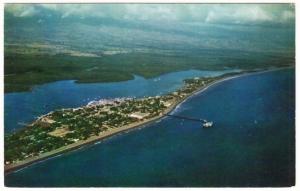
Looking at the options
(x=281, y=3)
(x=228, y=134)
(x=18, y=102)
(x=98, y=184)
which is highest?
(x=281, y=3)

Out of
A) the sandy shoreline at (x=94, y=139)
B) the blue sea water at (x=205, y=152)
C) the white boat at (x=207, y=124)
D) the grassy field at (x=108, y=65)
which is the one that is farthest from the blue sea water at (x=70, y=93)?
the white boat at (x=207, y=124)

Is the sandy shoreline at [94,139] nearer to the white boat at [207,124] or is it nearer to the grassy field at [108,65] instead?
the grassy field at [108,65]

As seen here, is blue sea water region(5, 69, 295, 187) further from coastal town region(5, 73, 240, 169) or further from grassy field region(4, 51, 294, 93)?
grassy field region(4, 51, 294, 93)

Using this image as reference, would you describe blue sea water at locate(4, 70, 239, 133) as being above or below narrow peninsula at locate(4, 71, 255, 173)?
above

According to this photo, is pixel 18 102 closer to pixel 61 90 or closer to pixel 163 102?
pixel 61 90

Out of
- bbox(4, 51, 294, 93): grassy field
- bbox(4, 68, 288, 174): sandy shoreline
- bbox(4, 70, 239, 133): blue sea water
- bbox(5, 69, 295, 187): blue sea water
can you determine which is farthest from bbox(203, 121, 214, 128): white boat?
bbox(4, 51, 294, 93): grassy field

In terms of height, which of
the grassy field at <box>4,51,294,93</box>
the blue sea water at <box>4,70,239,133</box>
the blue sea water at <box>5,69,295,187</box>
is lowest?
the blue sea water at <box>5,69,295,187</box>

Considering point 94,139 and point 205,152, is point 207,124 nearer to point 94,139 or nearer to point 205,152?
point 205,152

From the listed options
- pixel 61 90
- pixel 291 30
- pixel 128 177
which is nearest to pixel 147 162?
pixel 128 177
